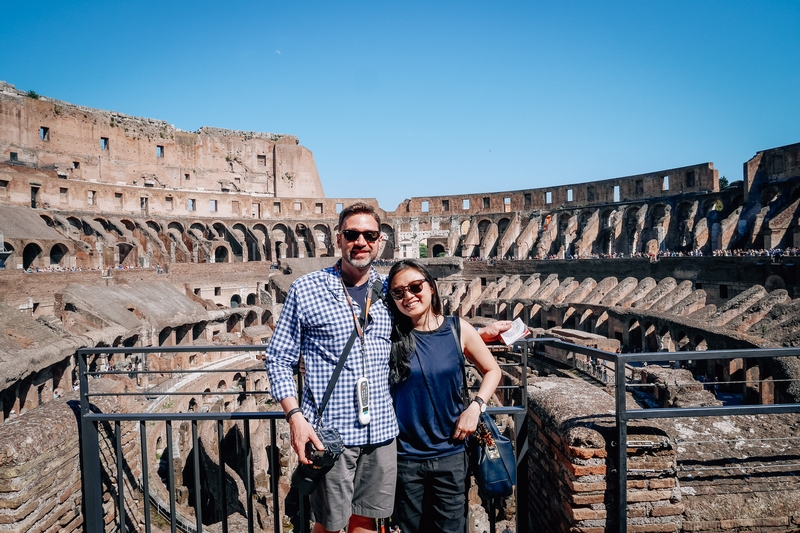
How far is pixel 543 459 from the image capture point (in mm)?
3771

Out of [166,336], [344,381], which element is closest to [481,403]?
[344,381]

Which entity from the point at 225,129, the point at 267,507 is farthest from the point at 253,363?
the point at 225,129

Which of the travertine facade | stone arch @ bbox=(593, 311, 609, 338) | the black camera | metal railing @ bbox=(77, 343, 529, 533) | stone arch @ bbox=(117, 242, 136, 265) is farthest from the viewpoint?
stone arch @ bbox=(117, 242, 136, 265)

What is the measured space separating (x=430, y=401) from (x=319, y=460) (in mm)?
700

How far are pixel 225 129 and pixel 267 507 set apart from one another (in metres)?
42.0

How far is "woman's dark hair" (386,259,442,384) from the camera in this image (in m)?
2.86

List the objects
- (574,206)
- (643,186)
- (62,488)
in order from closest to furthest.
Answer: (62,488)
(643,186)
(574,206)

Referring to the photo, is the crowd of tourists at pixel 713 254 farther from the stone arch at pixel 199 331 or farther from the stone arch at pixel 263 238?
the stone arch at pixel 199 331

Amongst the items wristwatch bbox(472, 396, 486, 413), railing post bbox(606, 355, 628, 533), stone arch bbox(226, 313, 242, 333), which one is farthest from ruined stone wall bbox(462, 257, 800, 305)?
wristwatch bbox(472, 396, 486, 413)

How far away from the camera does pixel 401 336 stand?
291 cm

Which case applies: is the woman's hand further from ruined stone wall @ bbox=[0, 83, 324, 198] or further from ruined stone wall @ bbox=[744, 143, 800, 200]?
ruined stone wall @ bbox=[0, 83, 324, 198]

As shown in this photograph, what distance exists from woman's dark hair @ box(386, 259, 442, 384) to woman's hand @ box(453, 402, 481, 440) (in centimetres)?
40

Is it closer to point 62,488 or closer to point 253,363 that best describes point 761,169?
point 253,363

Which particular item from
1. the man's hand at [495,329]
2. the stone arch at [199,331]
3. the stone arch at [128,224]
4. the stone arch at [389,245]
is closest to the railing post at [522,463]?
the man's hand at [495,329]
